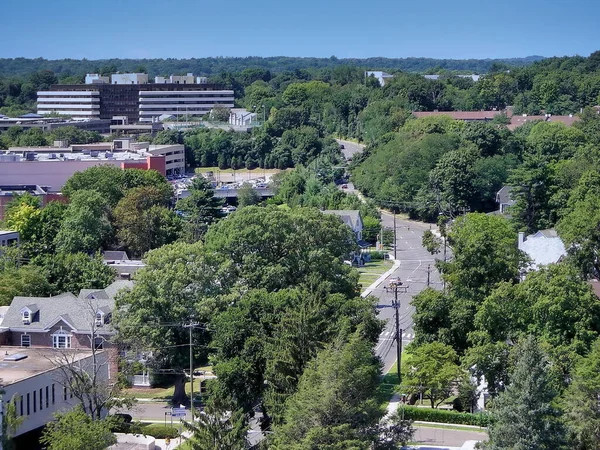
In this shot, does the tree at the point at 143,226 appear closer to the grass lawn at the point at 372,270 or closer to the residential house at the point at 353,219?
the grass lawn at the point at 372,270

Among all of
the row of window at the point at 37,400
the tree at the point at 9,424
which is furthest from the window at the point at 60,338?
the tree at the point at 9,424

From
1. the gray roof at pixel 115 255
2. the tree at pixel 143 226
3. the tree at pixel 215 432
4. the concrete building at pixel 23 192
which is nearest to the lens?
the tree at pixel 215 432

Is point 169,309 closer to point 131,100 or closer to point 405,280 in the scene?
point 405,280

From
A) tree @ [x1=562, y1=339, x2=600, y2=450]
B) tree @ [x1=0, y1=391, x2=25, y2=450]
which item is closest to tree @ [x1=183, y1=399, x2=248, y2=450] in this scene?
tree @ [x1=0, y1=391, x2=25, y2=450]

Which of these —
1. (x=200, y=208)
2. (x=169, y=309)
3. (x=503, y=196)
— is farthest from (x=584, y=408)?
(x=503, y=196)

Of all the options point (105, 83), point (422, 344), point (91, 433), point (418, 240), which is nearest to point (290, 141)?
point (418, 240)

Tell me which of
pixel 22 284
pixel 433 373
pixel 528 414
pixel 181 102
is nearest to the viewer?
pixel 528 414

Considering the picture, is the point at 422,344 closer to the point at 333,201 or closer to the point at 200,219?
the point at 200,219
